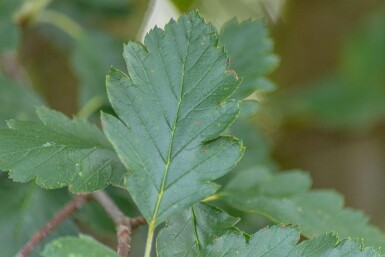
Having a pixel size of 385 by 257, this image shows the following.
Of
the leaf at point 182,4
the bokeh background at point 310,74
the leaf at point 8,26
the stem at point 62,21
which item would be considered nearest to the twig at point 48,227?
the leaf at point 8,26

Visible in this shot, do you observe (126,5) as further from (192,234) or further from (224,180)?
(192,234)

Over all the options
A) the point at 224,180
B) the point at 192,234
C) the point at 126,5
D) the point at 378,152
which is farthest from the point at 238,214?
the point at 378,152

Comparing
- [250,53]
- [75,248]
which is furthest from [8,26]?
[75,248]

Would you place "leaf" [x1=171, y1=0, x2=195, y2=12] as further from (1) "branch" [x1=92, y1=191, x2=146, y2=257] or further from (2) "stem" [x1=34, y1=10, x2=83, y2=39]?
(1) "branch" [x1=92, y1=191, x2=146, y2=257]

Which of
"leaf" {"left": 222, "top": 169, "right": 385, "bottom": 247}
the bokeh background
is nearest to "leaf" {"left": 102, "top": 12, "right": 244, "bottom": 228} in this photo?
"leaf" {"left": 222, "top": 169, "right": 385, "bottom": 247}

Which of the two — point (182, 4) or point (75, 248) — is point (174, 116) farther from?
point (182, 4)
